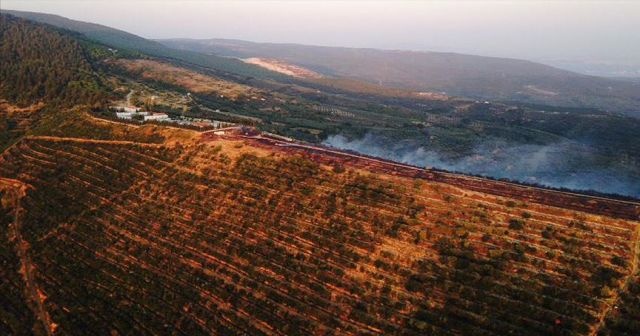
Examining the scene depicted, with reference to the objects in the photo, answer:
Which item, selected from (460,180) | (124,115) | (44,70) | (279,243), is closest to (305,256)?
(279,243)

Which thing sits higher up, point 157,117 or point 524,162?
point 157,117

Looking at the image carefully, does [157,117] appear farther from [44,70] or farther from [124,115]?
[44,70]

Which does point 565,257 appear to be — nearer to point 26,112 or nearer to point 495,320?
point 495,320

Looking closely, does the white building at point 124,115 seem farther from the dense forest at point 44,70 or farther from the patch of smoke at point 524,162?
the patch of smoke at point 524,162

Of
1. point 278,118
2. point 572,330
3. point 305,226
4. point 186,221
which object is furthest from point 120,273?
point 278,118

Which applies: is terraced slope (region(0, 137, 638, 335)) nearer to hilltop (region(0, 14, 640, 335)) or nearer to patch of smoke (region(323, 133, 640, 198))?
hilltop (region(0, 14, 640, 335))
